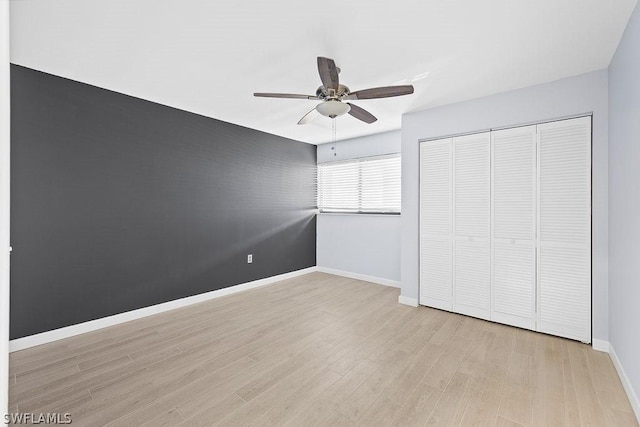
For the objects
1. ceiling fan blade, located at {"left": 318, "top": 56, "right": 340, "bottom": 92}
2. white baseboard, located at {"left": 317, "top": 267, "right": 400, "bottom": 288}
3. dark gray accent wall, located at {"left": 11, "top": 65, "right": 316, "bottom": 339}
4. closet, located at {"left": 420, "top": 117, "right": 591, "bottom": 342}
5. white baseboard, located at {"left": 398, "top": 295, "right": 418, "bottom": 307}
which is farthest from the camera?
white baseboard, located at {"left": 317, "top": 267, "right": 400, "bottom": 288}

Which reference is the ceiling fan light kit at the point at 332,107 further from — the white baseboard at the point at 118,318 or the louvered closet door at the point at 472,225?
the white baseboard at the point at 118,318

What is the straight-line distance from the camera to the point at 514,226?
10.0 ft

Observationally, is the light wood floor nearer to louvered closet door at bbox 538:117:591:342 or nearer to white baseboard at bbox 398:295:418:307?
louvered closet door at bbox 538:117:591:342

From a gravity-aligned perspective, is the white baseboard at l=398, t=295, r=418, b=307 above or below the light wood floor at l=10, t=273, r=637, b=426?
above

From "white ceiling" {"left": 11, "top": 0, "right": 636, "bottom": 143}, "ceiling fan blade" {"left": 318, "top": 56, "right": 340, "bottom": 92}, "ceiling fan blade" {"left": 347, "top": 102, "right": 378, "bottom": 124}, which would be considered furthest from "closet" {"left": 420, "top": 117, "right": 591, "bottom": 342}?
"ceiling fan blade" {"left": 318, "top": 56, "right": 340, "bottom": 92}

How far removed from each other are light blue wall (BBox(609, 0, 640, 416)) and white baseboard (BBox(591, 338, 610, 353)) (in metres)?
0.13

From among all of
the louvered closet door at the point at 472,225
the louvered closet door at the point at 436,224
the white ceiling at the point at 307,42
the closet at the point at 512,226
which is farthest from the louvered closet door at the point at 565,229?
the louvered closet door at the point at 436,224

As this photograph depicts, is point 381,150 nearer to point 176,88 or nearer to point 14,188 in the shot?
point 176,88

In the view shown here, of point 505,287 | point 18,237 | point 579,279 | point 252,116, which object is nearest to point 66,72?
point 18,237

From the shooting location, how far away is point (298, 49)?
2.29m

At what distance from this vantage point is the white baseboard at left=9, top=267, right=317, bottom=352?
2.59 metres

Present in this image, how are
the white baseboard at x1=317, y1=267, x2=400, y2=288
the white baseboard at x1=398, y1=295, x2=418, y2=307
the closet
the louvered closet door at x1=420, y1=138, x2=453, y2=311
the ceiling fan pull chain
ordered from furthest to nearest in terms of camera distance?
the white baseboard at x1=317, y1=267, x2=400, y2=288 → the ceiling fan pull chain → the white baseboard at x1=398, y1=295, x2=418, y2=307 → the louvered closet door at x1=420, y1=138, x2=453, y2=311 → the closet

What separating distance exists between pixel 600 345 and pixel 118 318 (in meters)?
4.74

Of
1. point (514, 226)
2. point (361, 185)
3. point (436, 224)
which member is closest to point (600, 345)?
point (514, 226)
